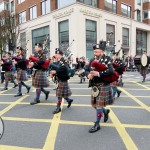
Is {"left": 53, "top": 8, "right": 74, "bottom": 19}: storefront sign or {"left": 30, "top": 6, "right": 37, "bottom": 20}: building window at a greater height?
{"left": 30, "top": 6, "right": 37, "bottom": 20}: building window

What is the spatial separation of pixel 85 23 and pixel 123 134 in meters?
19.7

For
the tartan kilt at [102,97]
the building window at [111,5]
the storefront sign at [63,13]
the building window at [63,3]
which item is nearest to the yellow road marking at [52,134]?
the tartan kilt at [102,97]

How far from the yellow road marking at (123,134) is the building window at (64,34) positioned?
60.9ft

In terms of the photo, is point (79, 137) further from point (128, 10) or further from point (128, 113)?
point (128, 10)

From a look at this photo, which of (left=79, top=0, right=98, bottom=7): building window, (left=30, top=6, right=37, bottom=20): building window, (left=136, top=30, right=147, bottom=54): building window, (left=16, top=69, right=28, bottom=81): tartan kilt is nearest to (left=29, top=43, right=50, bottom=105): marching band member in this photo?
(left=16, top=69, right=28, bottom=81): tartan kilt

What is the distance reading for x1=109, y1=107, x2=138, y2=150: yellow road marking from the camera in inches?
155

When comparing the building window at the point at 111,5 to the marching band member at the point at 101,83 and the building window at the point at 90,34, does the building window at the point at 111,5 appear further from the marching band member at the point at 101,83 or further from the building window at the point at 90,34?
the marching band member at the point at 101,83

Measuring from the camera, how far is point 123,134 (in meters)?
4.52

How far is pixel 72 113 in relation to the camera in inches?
240

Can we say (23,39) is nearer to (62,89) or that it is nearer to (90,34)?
(90,34)

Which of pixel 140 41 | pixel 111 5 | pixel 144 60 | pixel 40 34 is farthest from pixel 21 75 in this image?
pixel 140 41

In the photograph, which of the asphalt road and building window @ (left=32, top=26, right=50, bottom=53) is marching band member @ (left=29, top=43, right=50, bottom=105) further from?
building window @ (left=32, top=26, right=50, bottom=53)

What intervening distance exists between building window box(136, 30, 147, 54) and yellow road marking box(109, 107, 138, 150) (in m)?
26.7

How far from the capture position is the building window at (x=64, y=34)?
2374cm
